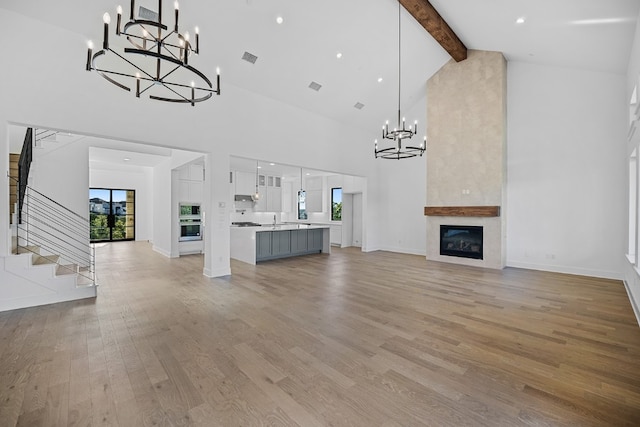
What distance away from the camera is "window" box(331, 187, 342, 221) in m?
11.2

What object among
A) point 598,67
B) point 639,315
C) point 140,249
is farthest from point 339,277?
point 140,249

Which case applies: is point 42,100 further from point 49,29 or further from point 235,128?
point 235,128

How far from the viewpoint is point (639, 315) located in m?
3.53

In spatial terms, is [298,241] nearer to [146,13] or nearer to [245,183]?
[245,183]

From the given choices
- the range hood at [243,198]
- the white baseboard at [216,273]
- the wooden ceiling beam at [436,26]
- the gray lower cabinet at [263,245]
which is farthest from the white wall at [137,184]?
the wooden ceiling beam at [436,26]

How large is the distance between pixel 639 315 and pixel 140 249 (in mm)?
12070

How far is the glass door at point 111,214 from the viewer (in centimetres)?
1162

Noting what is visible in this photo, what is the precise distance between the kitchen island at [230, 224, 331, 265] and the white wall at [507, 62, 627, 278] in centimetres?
511

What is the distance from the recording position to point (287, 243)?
26.6ft

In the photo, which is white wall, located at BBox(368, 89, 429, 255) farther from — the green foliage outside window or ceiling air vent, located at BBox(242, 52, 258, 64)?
the green foliage outside window

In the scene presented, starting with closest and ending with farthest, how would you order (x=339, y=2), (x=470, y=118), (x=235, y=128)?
1. (x=339, y=2)
2. (x=235, y=128)
3. (x=470, y=118)

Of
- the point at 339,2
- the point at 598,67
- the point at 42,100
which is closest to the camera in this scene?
the point at 42,100

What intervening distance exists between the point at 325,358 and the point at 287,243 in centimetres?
558

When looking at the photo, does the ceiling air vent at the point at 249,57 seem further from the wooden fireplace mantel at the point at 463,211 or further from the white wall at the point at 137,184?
the white wall at the point at 137,184
